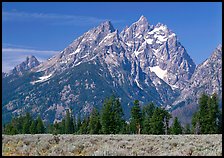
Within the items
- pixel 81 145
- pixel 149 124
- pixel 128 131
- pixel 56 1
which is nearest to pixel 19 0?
pixel 56 1

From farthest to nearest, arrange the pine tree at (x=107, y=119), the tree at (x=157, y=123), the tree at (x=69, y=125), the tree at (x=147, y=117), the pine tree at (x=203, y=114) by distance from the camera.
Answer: the tree at (x=69, y=125) → the tree at (x=147, y=117) → the tree at (x=157, y=123) → the pine tree at (x=107, y=119) → the pine tree at (x=203, y=114)

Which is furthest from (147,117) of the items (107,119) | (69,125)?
(69,125)

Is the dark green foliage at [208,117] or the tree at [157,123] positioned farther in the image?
the tree at [157,123]

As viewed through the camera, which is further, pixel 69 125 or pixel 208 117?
pixel 69 125

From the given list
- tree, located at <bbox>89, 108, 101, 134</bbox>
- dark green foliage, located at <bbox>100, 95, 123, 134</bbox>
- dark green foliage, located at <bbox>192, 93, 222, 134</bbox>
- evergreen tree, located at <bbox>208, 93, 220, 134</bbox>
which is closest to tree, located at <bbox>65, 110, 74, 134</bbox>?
tree, located at <bbox>89, 108, 101, 134</bbox>

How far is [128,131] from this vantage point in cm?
10331

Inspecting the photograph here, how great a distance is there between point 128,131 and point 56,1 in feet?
307

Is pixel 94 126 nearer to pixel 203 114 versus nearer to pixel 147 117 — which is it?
pixel 147 117

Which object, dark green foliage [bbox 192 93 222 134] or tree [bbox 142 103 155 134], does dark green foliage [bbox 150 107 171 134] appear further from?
dark green foliage [bbox 192 93 222 134]

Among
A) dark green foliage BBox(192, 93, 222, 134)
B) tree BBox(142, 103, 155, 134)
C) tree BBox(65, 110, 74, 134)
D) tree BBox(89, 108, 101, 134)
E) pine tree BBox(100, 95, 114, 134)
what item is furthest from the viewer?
tree BBox(65, 110, 74, 134)

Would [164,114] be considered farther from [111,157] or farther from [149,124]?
[111,157]

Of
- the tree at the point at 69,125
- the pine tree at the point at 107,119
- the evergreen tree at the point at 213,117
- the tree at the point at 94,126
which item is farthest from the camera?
the tree at the point at 69,125

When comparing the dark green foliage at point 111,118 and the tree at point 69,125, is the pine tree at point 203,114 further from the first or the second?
the tree at point 69,125

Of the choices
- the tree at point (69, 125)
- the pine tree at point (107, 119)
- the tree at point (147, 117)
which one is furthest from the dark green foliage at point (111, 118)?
the tree at point (69, 125)
